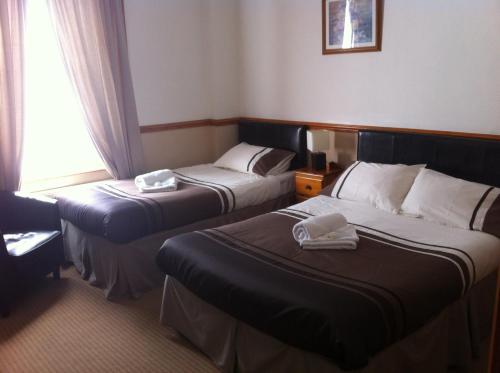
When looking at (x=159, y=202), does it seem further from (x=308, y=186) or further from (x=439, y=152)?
(x=439, y=152)

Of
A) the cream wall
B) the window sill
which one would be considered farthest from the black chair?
the cream wall

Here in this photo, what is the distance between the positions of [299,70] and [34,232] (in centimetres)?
260

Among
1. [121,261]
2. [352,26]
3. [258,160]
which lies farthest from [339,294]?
[352,26]

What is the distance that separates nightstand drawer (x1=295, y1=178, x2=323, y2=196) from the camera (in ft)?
12.2

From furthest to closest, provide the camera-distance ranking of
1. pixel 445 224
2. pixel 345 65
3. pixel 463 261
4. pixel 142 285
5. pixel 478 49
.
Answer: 1. pixel 345 65
2. pixel 142 285
3. pixel 478 49
4. pixel 445 224
5. pixel 463 261

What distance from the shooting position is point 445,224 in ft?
8.73

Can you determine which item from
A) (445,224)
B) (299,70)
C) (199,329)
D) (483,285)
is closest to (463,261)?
(483,285)

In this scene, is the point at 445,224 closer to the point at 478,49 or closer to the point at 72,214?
the point at 478,49

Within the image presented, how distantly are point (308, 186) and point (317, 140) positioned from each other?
395mm

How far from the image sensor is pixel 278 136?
14.1 ft

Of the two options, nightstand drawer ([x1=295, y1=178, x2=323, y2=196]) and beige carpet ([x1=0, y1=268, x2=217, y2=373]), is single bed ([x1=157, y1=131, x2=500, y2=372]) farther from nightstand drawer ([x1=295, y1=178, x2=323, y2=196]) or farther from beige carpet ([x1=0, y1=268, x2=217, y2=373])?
nightstand drawer ([x1=295, y1=178, x2=323, y2=196])

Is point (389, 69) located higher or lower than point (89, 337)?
higher

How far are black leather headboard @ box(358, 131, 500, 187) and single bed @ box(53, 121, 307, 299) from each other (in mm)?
822

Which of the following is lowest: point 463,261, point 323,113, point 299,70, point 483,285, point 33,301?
point 33,301
